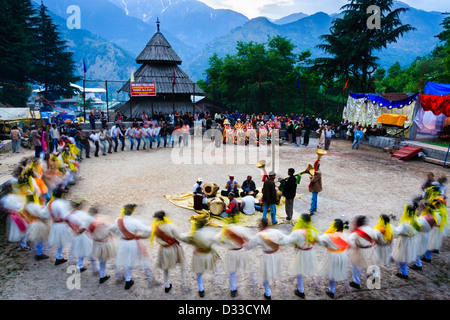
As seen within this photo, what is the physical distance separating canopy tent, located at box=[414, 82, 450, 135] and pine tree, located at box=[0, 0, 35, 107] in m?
36.6

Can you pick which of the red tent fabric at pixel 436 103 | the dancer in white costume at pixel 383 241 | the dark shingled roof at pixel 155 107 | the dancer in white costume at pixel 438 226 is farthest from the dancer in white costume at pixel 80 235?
the dark shingled roof at pixel 155 107

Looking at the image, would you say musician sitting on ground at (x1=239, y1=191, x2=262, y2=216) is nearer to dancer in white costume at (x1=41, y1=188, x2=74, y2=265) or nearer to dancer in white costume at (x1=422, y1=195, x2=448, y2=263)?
dancer in white costume at (x1=422, y1=195, x2=448, y2=263)

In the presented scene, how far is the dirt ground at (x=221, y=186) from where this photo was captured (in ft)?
17.6

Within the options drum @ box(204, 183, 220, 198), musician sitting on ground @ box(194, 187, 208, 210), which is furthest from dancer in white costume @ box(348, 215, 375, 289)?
drum @ box(204, 183, 220, 198)

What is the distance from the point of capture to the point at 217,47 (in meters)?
190

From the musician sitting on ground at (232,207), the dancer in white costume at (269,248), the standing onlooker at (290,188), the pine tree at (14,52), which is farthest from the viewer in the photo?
the pine tree at (14,52)

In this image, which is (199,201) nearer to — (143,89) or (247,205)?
(247,205)

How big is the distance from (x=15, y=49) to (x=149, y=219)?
3221cm

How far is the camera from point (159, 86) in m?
25.8

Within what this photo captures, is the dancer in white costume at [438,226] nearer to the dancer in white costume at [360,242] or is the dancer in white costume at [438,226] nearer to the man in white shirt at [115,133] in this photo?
the dancer in white costume at [360,242]

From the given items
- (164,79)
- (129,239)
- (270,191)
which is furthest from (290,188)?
(164,79)

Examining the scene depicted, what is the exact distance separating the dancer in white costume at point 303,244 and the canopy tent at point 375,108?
17.1 metres

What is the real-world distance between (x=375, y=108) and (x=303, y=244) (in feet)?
66.8
